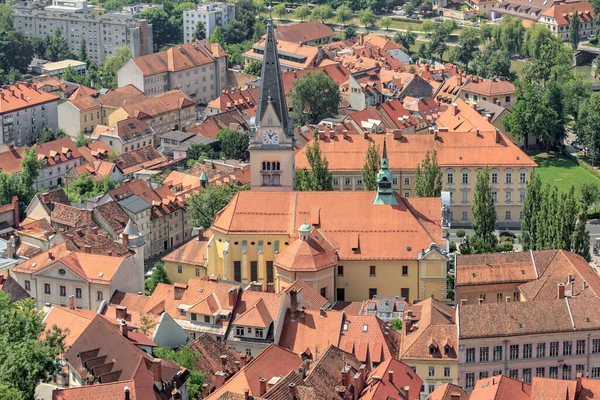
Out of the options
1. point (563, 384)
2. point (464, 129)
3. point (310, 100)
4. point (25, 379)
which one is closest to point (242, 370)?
point (25, 379)

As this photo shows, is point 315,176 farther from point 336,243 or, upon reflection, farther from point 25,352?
point 25,352

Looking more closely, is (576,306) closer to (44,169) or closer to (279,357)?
(279,357)

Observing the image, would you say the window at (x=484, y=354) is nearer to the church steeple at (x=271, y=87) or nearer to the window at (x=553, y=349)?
the window at (x=553, y=349)

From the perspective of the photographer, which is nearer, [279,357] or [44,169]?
[279,357]

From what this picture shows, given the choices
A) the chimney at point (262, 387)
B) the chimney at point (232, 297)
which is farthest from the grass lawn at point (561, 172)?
the chimney at point (262, 387)

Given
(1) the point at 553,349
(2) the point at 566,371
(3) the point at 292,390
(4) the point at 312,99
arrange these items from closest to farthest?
(3) the point at 292,390
(1) the point at 553,349
(2) the point at 566,371
(4) the point at 312,99

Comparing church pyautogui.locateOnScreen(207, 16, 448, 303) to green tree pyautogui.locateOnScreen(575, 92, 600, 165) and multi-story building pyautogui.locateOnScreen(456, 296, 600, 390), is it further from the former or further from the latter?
green tree pyautogui.locateOnScreen(575, 92, 600, 165)

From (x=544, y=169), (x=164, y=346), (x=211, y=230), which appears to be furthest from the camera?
(x=544, y=169)

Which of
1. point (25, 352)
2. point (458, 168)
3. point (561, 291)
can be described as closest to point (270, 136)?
point (458, 168)

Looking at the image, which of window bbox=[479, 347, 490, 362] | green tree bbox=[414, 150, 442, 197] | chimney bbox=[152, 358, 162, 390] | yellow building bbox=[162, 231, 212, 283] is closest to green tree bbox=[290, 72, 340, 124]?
green tree bbox=[414, 150, 442, 197]
